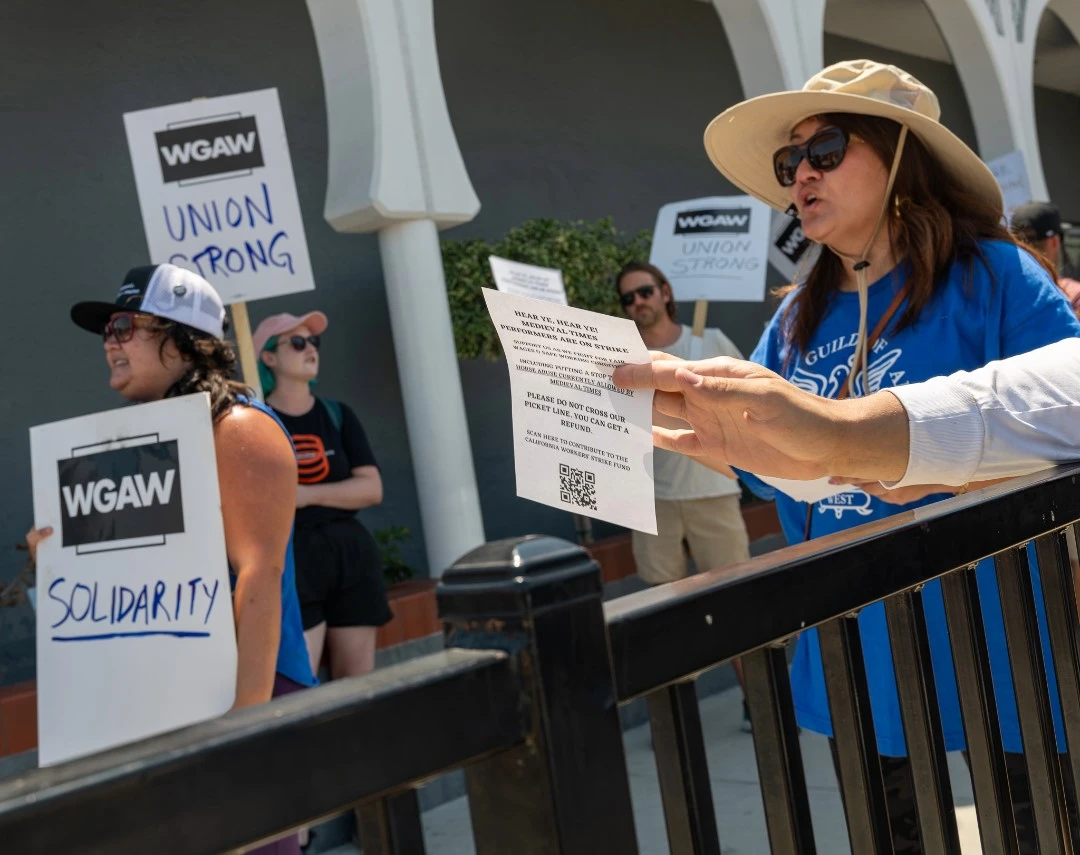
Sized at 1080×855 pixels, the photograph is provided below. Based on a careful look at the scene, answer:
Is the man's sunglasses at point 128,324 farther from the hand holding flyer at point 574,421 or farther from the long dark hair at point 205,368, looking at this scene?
the hand holding flyer at point 574,421

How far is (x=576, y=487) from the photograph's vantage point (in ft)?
3.91

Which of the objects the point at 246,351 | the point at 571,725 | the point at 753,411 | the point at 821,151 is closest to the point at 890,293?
the point at 821,151

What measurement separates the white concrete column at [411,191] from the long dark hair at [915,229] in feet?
9.64

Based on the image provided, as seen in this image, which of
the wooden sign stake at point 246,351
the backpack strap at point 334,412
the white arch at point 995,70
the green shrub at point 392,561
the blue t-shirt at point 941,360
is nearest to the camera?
the blue t-shirt at point 941,360

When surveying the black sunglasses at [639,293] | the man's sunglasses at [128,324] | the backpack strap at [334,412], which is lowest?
the backpack strap at [334,412]

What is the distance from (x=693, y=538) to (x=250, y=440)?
3461mm

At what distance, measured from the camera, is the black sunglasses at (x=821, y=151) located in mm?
2080

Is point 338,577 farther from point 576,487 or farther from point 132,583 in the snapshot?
point 576,487

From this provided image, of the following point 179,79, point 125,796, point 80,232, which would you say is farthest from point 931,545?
point 179,79

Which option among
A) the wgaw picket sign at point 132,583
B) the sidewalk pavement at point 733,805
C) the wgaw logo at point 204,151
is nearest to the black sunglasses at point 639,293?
the sidewalk pavement at point 733,805

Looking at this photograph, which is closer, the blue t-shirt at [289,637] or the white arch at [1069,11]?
the blue t-shirt at [289,637]

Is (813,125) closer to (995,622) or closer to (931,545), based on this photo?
(995,622)

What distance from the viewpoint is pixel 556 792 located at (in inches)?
32.3

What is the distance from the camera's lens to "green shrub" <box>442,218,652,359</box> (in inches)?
232
